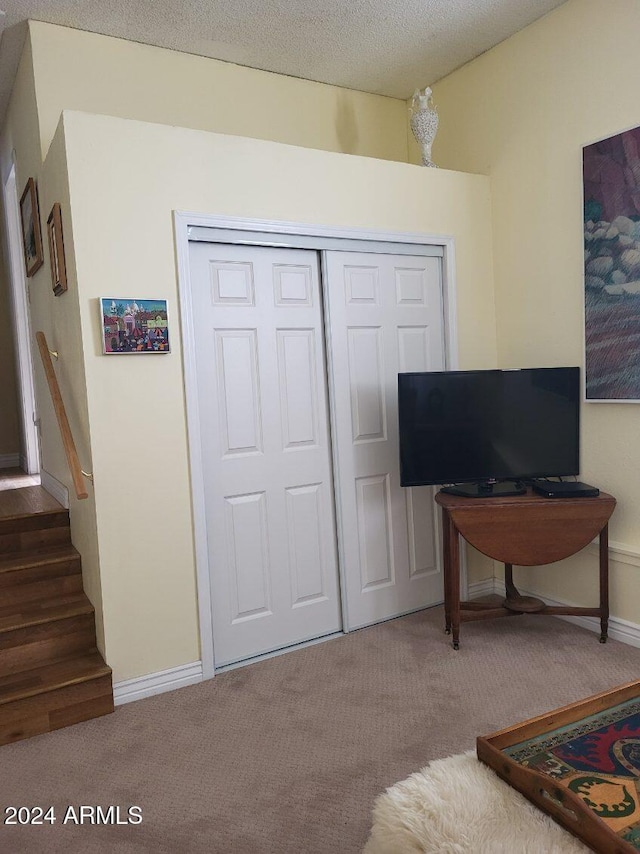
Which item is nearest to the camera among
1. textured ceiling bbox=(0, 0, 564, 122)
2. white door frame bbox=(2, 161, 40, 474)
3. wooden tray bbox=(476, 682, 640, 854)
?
wooden tray bbox=(476, 682, 640, 854)

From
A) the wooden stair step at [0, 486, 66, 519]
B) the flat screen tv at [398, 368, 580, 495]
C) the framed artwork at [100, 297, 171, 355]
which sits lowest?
the wooden stair step at [0, 486, 66, 519]

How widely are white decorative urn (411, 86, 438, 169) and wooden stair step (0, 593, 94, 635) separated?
2706 millimetres

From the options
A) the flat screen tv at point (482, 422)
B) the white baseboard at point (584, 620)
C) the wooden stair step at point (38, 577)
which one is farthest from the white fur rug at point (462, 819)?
the wooden stair step at point (38, 577)

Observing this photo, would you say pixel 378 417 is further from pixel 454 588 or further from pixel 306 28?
pixel 306 28

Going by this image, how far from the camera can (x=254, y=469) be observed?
2.94m

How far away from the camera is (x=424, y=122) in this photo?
339cm

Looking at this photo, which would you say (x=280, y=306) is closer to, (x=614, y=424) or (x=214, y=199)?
(x=214, y=199)

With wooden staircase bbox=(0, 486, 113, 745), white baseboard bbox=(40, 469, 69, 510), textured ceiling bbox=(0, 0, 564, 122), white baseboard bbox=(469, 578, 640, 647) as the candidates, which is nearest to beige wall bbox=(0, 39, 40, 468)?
textured ceiling bbox=(0, 0, 564, 122)

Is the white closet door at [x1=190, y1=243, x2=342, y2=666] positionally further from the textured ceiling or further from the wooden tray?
the wooden tray

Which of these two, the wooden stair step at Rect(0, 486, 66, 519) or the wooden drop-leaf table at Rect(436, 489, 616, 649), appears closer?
the wooden drop-leaf table at Rect(436, 489, 616, 649)

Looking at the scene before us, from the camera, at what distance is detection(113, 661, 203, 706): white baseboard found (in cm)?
261

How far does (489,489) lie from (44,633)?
6.60 ft

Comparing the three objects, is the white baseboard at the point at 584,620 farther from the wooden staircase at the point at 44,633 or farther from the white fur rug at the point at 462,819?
the wooden staircase at the point at 44,633

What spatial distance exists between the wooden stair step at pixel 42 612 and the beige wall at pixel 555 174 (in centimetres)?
223
